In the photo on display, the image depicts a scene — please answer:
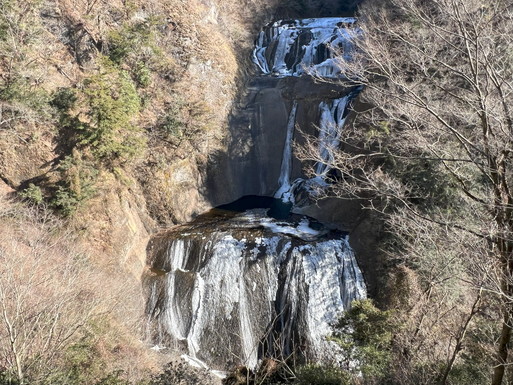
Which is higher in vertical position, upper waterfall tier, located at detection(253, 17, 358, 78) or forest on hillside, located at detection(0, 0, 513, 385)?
upper waterfall tier, located at detection(253, 17, 358, 78)

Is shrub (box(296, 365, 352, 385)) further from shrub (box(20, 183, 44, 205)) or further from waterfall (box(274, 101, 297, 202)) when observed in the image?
waterfall (box(274, 101, 297, 202))

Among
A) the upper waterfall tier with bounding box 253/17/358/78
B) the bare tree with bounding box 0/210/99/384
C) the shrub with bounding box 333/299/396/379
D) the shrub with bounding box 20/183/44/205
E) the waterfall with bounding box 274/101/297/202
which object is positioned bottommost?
the shrub with bounding box 333/299/396/379

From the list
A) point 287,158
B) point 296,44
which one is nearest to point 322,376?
point 287,158

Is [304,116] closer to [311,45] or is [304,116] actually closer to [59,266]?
[311,45]

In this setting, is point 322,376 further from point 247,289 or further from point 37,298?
point 37,298

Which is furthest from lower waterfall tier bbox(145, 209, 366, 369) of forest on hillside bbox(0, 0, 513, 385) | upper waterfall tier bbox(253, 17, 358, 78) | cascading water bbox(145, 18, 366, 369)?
upper waterfall tier bbox(253, 17, 358, 78)
